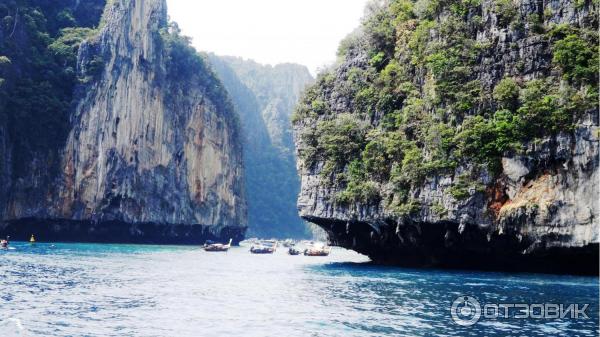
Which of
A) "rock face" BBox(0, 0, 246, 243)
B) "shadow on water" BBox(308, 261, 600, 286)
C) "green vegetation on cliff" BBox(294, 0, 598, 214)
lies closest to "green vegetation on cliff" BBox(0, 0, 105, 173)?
"rock face" BBox(0, 0, 246, 243)

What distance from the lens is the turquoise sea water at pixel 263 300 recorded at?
16.9 meters

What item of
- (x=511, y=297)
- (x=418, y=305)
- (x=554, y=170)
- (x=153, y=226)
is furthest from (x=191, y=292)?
(x=153, y=226)

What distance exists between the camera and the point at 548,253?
30750 mm

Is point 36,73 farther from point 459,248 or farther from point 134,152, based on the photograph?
point 459,248

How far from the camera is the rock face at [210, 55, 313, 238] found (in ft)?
435

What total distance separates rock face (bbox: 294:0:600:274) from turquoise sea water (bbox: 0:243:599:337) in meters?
2.22

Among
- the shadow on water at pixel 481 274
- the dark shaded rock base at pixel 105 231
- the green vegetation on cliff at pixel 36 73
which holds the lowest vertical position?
the shadow on water at pixel 481 274

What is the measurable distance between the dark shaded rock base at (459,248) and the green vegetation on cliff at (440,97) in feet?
7.35

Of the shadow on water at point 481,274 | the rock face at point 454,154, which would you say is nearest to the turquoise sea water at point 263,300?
the shadow on water at point 481,274

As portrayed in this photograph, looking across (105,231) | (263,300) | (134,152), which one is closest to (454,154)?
(263,300)

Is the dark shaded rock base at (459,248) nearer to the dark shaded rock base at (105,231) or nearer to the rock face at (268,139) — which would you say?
the dark shaded rock base at (105,231)

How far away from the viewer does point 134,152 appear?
70.4 meters

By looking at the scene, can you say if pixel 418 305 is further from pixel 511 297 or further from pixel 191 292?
pixel 191 292

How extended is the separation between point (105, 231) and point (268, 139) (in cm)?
8486
